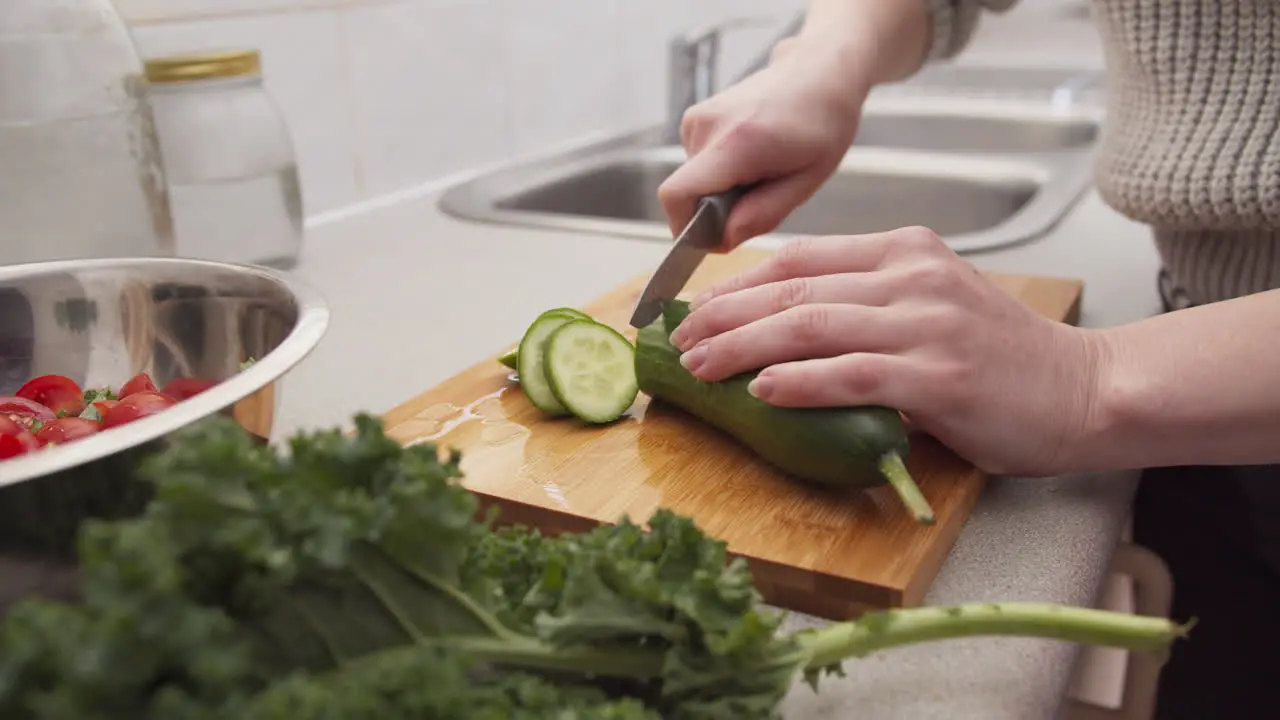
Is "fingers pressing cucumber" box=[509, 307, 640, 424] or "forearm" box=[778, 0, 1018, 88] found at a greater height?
"forearm" box=[778, 0, 1018, 88]

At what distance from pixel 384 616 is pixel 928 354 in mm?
394

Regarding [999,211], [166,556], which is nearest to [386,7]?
[999,211]

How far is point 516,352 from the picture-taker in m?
0.95

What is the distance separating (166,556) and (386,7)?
1332 mm

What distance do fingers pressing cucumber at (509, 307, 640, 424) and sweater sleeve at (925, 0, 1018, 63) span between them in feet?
2.08

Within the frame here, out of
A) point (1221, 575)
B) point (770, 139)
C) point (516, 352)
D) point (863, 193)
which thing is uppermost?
point (770, 139)

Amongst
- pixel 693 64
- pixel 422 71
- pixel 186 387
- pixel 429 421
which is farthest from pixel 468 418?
pixel 693 64

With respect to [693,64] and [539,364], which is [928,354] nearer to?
[539,364]

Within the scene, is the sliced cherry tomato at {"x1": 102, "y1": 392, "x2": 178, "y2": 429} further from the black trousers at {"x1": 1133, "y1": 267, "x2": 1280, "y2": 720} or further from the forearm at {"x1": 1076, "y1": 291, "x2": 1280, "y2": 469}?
the black trousers at {"x1": 1133, "y1": 267, "x2": 1280, "y2": 720}

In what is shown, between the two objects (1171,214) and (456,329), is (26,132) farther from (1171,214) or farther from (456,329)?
(1171,214)

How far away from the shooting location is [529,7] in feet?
6.17

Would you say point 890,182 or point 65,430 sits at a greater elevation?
point 65,430

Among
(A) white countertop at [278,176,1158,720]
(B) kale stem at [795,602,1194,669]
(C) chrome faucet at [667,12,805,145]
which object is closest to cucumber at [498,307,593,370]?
(A) white countertop at [278,176,1158,720]

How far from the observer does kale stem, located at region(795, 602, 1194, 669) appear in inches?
21.0
